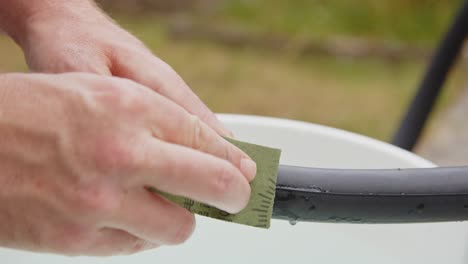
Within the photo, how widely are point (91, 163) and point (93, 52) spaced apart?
151mm

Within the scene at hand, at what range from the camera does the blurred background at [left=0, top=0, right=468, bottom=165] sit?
1.84 meters

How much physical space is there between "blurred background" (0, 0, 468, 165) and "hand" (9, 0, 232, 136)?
126 centimetres

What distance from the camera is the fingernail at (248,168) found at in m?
0.38

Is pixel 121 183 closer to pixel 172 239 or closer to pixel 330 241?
pixel 172 239

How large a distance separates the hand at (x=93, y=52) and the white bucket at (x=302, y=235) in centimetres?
16

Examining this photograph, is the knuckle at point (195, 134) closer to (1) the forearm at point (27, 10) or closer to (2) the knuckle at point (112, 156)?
(2) the knuckle at point (112, 156)

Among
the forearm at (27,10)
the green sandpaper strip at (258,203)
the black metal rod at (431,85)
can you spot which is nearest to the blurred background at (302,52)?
the black metal rod at (431,85)

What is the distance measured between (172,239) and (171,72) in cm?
12

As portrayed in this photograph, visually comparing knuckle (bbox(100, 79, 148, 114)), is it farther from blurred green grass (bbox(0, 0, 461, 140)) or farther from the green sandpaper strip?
blurred green grass (bbox(0, 0, 461, 140))

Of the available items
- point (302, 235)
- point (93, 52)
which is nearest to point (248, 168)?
point (93, 52)

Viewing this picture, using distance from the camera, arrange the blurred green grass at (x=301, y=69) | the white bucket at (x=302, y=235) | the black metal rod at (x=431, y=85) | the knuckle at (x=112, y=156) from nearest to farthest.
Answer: the knuckle at (x=112, y=156) < the white bucket at (x=302, y=235) < the black metal rod at (x=431, y=85) < the blurred green grass at (x=301, y=69)

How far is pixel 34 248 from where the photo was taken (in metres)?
0.38

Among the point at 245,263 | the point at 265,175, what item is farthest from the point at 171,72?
the point at 245,263

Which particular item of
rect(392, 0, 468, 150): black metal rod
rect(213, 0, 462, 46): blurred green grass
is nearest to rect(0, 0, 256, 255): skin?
rect(392, 0, 468, 150): black metal rod
